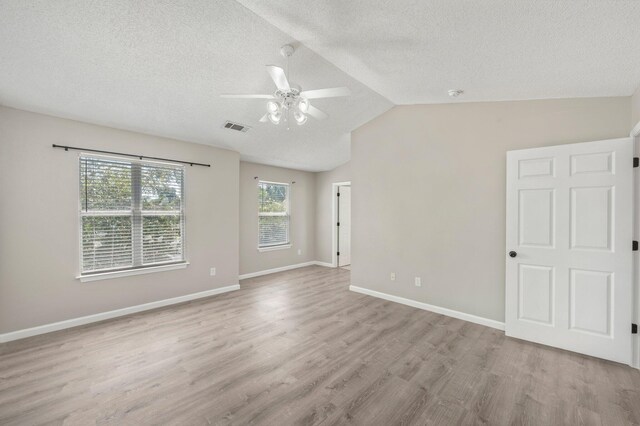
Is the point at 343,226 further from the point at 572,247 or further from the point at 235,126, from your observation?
the point at 572,247

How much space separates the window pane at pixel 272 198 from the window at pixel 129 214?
2038mm

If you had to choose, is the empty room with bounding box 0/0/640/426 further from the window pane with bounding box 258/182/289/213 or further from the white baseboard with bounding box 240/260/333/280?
the window pane with bounding box 258/182/289/213

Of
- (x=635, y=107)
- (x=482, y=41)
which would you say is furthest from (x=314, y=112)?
(x=635, y=107)

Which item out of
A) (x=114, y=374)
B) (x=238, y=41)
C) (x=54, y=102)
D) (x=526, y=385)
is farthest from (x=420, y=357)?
(x=54, y=102)

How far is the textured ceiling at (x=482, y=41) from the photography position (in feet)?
5.63

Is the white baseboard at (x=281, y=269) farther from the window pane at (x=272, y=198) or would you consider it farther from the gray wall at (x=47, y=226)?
the gray wall at (x=47, y=226)

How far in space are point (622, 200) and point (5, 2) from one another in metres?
5.25

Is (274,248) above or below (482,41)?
below

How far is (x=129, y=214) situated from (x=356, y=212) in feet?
11.6

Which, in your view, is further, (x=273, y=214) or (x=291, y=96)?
(x=273, y=214)

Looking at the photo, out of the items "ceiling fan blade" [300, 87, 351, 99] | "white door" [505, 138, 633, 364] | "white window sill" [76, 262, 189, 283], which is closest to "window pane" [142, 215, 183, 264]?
"white window sill" [76, 262, 189, 283]

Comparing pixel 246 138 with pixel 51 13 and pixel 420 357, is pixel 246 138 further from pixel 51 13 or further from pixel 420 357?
pixel 420 357

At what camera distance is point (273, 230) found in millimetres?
6383

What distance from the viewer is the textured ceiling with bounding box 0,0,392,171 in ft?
6.69
